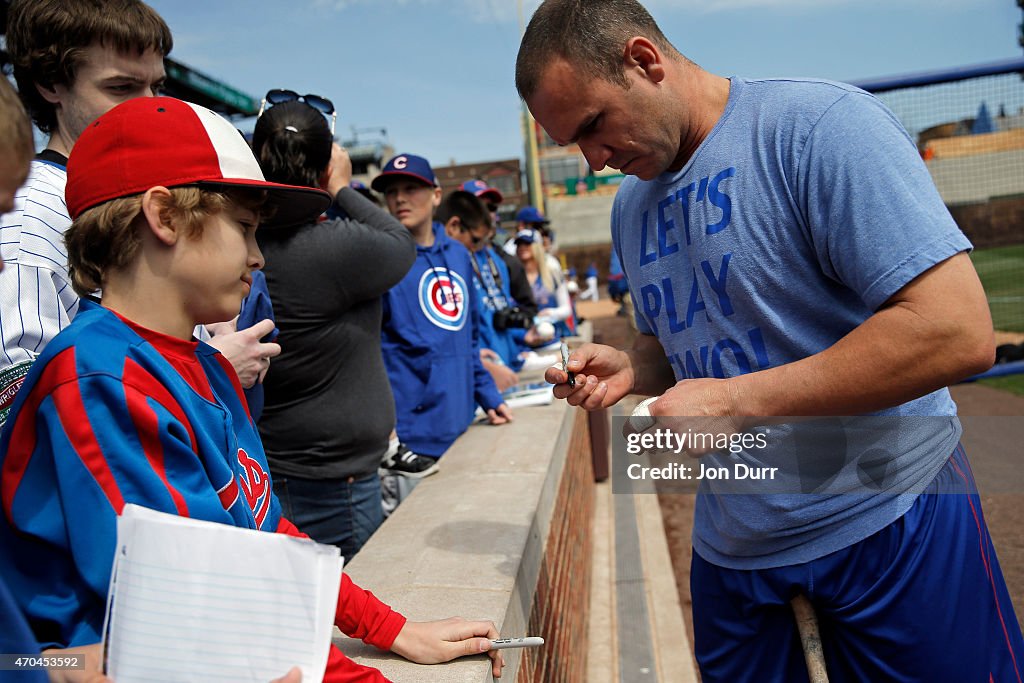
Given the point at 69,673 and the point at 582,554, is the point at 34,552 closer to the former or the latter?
the point at 69,673

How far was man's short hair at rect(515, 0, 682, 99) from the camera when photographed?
1.55 meters

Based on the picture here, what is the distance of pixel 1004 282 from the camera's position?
8875mm

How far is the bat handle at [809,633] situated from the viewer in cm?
→ 156

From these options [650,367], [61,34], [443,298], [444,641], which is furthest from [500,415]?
[61,34]

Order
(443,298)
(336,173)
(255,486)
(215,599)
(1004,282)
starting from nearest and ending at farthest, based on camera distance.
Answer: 1. (215,599)
2. (255,486)
3. (336,173)
4. (443,298)
5. (1004,282)

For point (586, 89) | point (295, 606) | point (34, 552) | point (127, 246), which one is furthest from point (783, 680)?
point (127, 246)

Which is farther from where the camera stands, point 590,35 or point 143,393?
point 590,35

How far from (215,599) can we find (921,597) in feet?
4.36

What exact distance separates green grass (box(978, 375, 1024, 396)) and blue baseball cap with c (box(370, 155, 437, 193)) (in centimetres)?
692

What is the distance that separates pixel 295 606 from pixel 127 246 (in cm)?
71

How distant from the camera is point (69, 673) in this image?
3.07 feet

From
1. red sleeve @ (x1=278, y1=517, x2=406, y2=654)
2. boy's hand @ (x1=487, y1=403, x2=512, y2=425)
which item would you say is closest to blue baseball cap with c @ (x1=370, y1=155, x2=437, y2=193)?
boy's hand @ (x1=487, y1=403, x2=512, y2=425)

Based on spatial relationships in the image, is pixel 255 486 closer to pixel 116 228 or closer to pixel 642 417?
pixel 116 228

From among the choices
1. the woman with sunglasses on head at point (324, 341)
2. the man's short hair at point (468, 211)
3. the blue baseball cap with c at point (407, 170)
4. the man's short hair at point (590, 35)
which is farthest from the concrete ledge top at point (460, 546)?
the man's short hair at point (468, 211)
